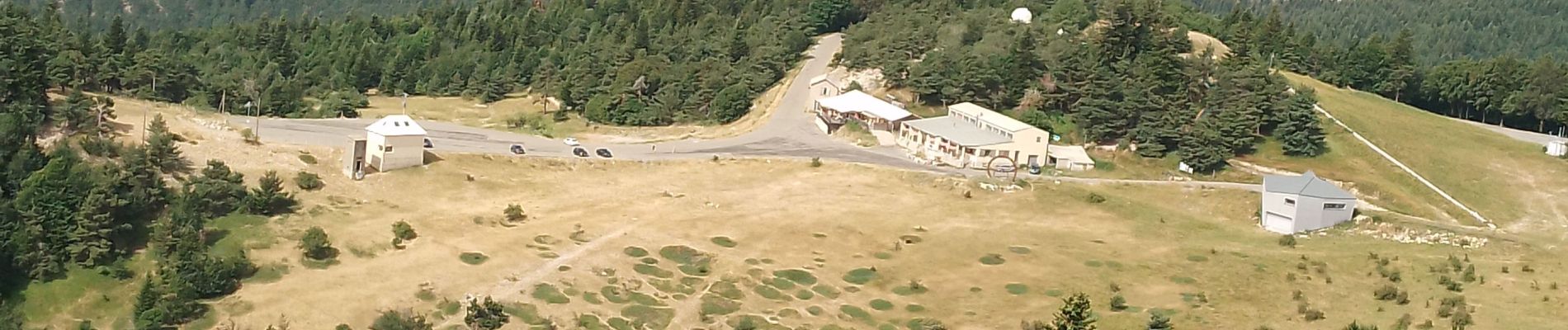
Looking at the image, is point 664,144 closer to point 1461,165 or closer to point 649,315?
point 649,315

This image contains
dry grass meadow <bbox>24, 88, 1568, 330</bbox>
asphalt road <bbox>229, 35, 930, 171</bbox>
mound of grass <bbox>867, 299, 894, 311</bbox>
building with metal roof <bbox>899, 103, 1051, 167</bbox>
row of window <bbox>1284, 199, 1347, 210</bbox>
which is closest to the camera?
dry grass meadow <bbox>24, 88, 1568, 330</bbox>

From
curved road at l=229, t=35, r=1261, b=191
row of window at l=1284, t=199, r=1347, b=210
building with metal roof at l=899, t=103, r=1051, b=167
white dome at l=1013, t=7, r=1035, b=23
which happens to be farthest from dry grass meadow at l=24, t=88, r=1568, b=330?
white dome at l=1013, t=7, r=1035, b=23

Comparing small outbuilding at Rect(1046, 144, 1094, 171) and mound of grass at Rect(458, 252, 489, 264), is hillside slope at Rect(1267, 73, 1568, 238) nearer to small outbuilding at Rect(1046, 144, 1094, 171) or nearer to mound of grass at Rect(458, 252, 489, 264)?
small outbuilding at Rect(1046, 144, 1094, 171)

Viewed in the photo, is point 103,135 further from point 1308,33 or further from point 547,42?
point 1308,33

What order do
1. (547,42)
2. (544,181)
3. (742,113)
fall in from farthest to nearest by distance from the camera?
1. (547,42)
2. (742,113)
3. (544,181)

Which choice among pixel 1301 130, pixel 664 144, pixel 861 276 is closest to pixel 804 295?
pixel 861 276

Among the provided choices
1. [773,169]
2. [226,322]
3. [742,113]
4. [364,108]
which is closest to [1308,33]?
[742,113]
